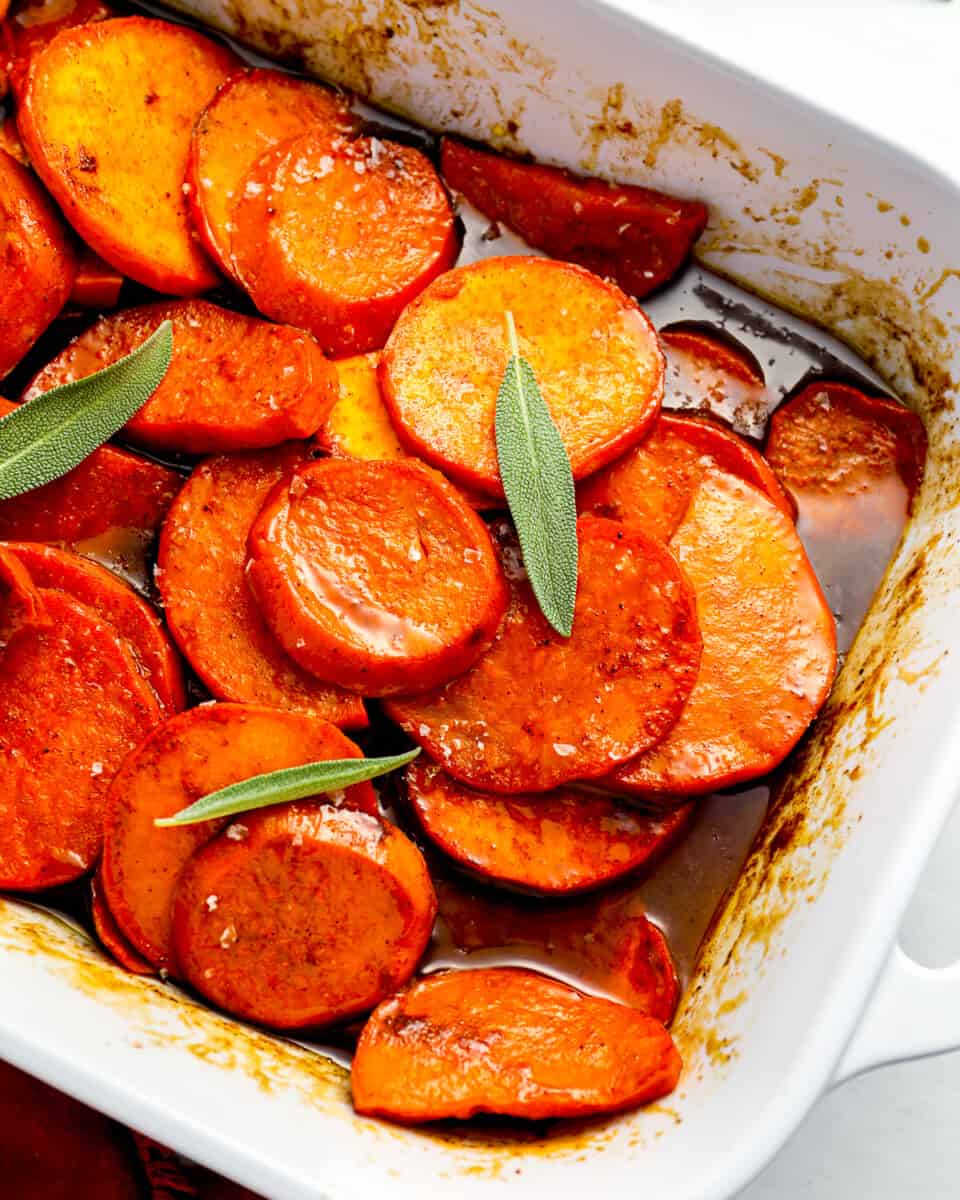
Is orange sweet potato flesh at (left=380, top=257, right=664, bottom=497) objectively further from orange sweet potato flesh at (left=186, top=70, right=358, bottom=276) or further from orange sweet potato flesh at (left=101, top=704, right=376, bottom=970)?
orange sweet potato flesh at (left=101, top=704, right=376, bottom=970)

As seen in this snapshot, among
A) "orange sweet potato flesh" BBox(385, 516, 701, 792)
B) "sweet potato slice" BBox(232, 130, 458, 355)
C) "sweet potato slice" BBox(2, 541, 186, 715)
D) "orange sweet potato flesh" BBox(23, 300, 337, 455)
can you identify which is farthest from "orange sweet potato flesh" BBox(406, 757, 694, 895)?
"sweet potato slice" BBox(232, 130, 458, 355)

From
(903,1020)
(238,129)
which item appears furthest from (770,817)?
(238,129)

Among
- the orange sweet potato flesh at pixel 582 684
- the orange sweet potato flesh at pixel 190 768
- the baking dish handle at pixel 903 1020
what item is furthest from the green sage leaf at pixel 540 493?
the baking dish handle at pixel 903 1020

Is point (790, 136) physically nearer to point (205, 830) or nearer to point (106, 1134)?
point (205, 830)

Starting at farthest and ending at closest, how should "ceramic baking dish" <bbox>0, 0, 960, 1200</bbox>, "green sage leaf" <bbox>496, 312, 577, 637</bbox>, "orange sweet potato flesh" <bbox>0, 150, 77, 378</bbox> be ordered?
1. "orange sweet potato flesh" <bbox>0, 150, 77, 378</bbox>
2. "green sage leaf" <bbox>496, 312, 577, 637</bbox>
3. "ceramic baking dish" <bbox>0, 0, 960, 1200</bbox>

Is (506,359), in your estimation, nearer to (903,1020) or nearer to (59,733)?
(59,733)

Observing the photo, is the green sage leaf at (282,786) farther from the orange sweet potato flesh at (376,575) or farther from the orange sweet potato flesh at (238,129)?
the orange sweet potato flesh at (238,129)

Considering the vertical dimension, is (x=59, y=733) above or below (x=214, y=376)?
below
